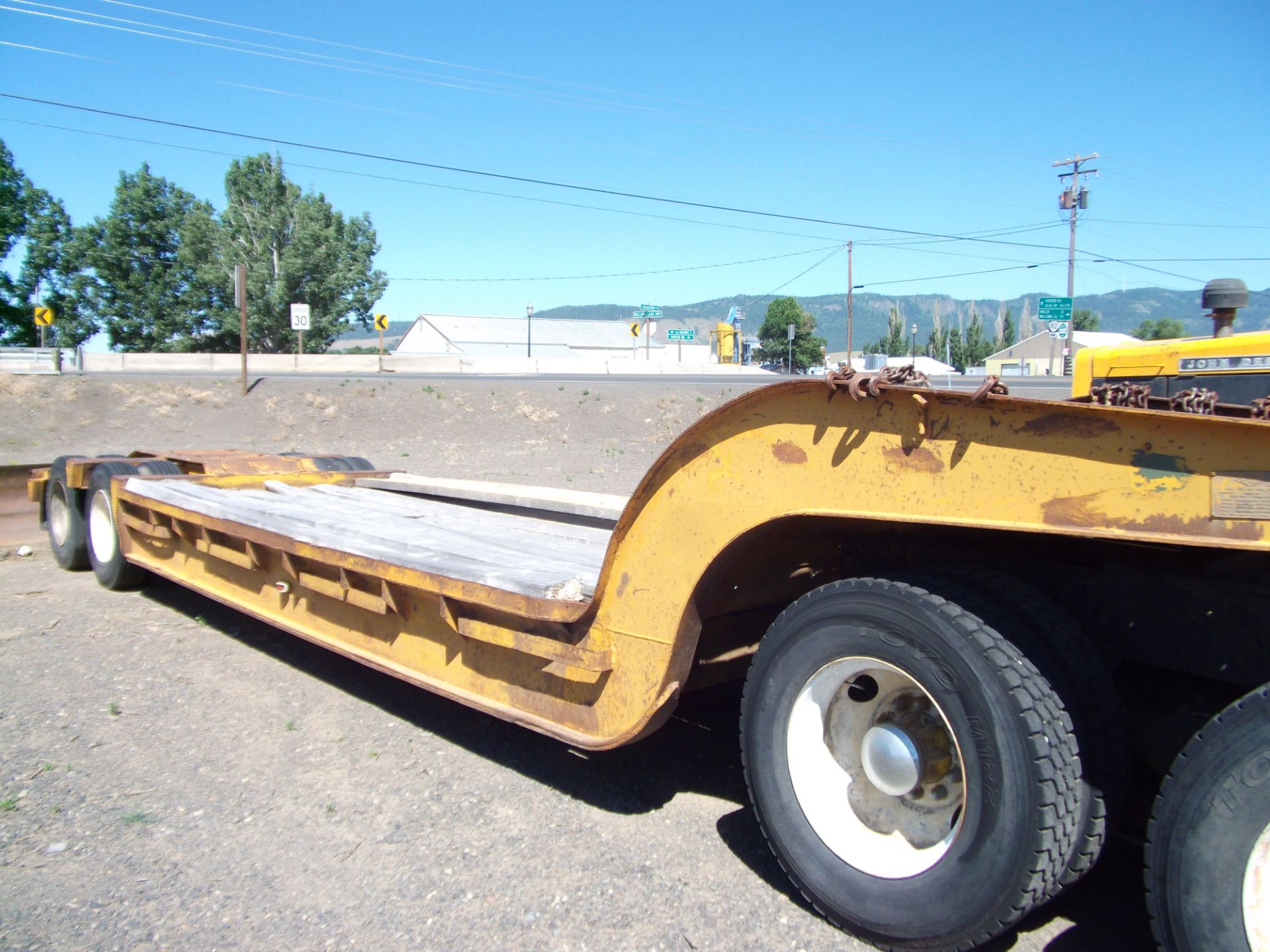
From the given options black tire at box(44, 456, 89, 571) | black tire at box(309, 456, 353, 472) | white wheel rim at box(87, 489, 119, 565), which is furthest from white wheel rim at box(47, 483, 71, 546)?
black tire at box(309, 456, 353, 472)

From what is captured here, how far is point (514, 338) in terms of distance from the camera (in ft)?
332

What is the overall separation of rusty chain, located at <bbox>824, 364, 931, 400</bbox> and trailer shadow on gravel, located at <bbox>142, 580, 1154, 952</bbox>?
153 cm

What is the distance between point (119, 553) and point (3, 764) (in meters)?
3.06

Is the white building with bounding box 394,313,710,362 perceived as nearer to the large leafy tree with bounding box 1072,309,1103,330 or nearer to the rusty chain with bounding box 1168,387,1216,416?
the large leafy tree with bounding box 1072,309,1103,330

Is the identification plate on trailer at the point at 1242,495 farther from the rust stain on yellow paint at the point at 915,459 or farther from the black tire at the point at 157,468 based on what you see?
the black tire at the point at 157,468

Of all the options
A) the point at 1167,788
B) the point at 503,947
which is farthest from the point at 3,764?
the point at 1167,788

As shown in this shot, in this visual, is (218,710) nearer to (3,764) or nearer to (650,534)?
(3,764)

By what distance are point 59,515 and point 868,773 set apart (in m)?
7.57

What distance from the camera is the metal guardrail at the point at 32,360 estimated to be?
2989 cm

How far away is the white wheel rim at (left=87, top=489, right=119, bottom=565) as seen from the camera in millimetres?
6672

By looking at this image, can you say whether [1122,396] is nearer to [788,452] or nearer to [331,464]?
[788,452]

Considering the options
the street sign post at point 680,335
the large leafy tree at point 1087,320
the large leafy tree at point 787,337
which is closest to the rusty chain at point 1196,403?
the large leafy tree at point 787,337

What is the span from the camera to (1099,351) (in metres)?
5.18

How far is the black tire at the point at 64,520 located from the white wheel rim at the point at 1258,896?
7.80m
